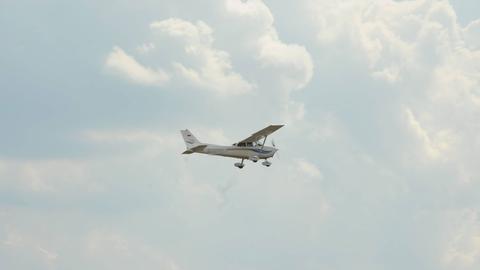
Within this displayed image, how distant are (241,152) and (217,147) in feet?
9.67

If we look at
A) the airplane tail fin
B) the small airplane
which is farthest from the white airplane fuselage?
the airplane tail fin

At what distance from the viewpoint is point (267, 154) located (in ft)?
287

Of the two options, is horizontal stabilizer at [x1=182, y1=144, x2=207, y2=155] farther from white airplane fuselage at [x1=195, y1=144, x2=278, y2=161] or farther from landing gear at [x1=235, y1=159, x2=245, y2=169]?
landing gear at [x1=235, y1=159, x2=245, y2=169]

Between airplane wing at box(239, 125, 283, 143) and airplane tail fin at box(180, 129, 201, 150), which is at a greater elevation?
airplane tail fin at box(180, 129, 201, 150)

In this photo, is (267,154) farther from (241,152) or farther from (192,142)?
(192,142)

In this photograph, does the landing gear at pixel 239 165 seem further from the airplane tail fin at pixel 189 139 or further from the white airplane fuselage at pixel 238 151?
the airplane tail fin at pixel 189 139

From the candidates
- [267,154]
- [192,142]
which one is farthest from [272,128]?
[192,142]

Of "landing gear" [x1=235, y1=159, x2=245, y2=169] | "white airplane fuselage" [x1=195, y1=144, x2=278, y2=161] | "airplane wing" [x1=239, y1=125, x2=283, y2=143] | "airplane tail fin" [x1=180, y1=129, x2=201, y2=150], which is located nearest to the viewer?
"airplane wing" [x1=239, y1=125, x2=283, y2=143]

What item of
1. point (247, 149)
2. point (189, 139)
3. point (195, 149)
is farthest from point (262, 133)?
point (189, 139)

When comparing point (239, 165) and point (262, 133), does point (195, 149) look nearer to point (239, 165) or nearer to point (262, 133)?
point (239, 165)

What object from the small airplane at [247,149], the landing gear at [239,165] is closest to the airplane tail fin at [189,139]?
the small airplane at [247,149]

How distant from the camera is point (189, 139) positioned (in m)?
92.7

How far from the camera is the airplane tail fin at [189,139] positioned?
300 ft

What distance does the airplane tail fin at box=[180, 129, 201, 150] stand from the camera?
300 feet
